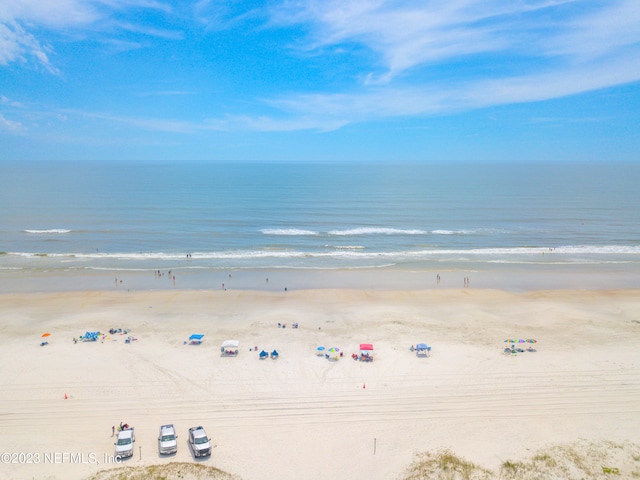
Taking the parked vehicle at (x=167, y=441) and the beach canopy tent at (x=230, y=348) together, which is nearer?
the parked vehicle at (x=167, y=441)

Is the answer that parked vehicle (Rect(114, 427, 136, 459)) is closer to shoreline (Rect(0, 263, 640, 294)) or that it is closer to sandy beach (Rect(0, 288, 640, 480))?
sandy beach (Rect(0, 288, 640, 480))

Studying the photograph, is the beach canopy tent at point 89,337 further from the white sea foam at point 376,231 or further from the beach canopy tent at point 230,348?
the white sea foam at point 376,231

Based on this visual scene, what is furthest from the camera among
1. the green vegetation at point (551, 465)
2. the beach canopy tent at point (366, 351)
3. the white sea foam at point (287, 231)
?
the white sea foam at point (287, 231)

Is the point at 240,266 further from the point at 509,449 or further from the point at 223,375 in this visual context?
the point at 509,449

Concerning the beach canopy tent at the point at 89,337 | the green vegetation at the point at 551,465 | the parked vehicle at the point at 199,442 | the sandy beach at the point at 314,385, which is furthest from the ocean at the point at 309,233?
the green vegetation at the point at 551,465

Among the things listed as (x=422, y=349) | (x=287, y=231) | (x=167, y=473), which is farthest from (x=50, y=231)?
(x=422, y=349)

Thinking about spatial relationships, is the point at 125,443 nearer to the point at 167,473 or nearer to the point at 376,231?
the point at 167,473

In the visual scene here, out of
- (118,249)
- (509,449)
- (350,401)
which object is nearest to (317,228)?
(118,249)
